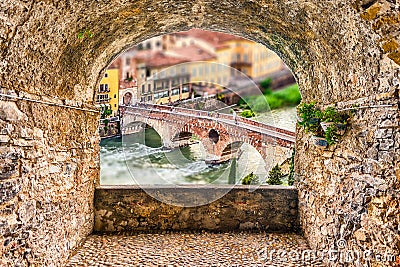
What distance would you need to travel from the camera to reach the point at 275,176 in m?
4.39

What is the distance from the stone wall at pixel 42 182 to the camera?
6.98 feet

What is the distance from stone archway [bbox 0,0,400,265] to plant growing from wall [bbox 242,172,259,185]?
585 mm

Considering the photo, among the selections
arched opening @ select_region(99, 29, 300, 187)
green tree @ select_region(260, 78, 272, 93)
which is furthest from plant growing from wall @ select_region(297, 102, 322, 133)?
green tree @ select_region(260, 78, 272, 93)

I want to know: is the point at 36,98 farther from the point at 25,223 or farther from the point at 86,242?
the point at 86,242

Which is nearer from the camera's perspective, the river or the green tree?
the green tree

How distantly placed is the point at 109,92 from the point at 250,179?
77.5 inches

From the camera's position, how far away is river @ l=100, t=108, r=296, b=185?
14.5 feet

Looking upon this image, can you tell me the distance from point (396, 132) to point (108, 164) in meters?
3.31

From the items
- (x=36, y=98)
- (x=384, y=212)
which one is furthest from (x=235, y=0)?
(x=384, y=212)

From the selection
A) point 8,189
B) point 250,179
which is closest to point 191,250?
point 250,179

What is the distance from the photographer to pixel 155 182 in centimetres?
441

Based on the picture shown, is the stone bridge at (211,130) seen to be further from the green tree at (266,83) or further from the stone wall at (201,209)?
the green tree at (266,83)

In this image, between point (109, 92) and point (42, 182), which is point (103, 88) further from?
point (42, 182)

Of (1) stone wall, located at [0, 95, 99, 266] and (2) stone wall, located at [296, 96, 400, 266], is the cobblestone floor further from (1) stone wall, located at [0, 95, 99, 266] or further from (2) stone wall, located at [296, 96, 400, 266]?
(2) stone wall, located at [296, 96, 400, 266]
